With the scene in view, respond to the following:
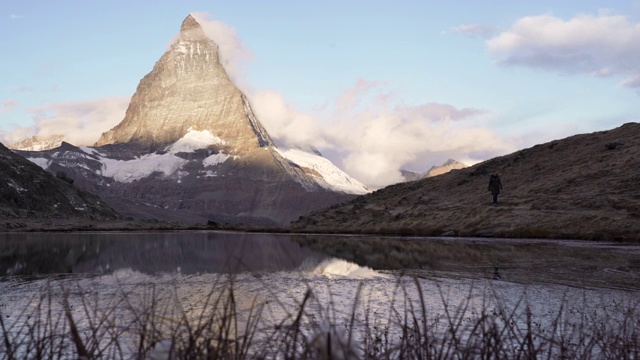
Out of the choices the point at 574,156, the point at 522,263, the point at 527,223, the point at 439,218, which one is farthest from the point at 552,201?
the point at 522,263

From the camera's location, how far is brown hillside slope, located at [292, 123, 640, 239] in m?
Answer: 36.3

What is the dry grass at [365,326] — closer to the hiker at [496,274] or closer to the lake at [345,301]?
the lake at [345,301]

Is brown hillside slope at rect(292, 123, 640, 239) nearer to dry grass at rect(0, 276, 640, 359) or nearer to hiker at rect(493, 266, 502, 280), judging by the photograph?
hiker at rect(493, 266, 502, 280)

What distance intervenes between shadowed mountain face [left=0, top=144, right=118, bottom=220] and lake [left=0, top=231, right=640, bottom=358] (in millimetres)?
119006

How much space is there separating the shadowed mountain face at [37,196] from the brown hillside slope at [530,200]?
9244 cm


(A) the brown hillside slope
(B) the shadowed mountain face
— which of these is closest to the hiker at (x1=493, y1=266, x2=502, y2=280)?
(A) the brown hillside slope

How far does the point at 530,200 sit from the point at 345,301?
35150 mm

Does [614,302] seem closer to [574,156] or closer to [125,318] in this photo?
[125,318]

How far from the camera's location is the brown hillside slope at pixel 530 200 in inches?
1431

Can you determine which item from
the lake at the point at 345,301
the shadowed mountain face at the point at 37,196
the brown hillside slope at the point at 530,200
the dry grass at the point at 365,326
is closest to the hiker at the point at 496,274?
the lake at the point at 345,301

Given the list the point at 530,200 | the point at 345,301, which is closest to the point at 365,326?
the point at 345,301

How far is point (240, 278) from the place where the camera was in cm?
1781

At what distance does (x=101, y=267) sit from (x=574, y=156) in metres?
44.7

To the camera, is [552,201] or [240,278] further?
[552,201]
